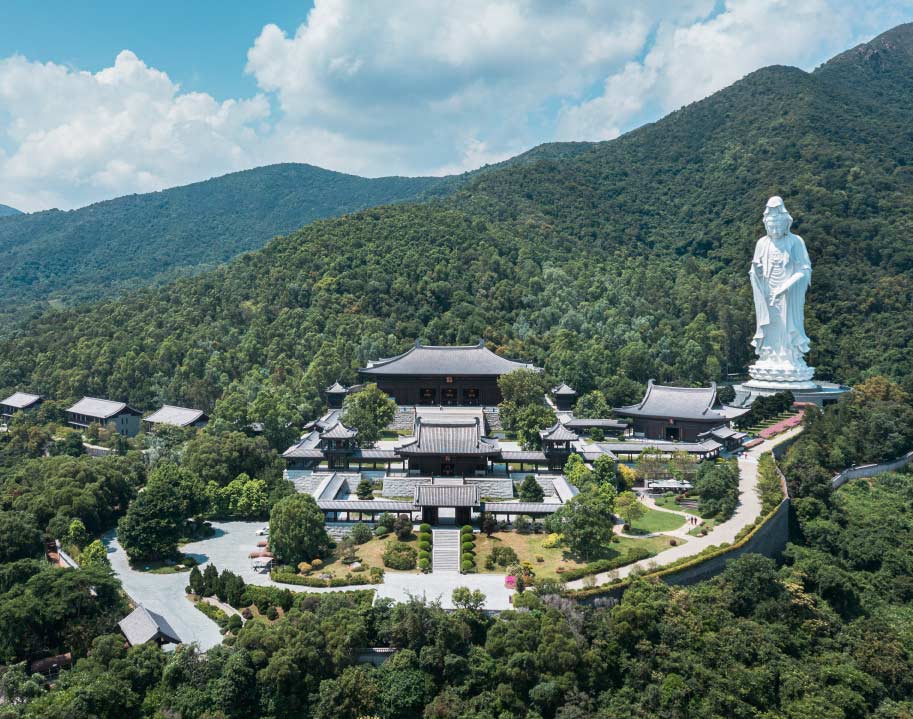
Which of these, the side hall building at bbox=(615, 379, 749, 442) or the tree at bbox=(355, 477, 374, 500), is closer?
the tree at bbox=(355, 477, 374, 500)

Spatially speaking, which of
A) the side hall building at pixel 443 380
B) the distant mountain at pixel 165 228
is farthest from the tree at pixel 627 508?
the distant mountain at pixel 165 228

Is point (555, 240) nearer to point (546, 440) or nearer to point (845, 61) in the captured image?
point (546, 440)

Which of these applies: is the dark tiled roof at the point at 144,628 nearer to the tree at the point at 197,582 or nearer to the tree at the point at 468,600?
the tree at the point at 197,582

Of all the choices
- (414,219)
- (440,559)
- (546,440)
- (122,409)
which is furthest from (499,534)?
(414,219)

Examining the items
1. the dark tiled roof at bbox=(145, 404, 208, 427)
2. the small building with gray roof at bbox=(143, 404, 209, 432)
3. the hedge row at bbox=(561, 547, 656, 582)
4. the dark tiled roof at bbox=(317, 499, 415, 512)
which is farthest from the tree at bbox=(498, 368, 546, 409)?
the dark tiled roof at bbox=(145, 404, 208, 427)

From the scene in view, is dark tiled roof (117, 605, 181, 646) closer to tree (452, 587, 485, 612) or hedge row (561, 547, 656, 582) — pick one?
tree (452, 587, 485, 612)

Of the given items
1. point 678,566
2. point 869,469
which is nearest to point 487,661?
point 678,566

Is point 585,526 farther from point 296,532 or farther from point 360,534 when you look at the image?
point 296,532
